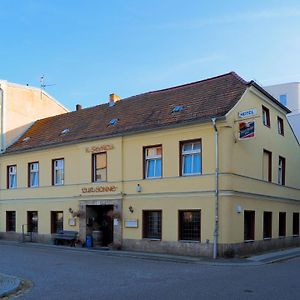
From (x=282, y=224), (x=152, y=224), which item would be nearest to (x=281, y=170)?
(x=282, y=224)

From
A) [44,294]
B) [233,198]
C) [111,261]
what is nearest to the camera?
[44,294]

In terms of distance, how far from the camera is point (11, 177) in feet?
105

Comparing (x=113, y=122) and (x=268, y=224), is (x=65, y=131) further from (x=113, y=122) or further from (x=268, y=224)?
(x=268, y=224)

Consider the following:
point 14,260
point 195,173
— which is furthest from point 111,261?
point 195,173

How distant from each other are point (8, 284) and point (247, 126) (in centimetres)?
1239

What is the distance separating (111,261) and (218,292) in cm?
854

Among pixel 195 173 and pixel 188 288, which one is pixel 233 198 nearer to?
pixel 195 173

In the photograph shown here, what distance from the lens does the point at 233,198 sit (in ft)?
67.5

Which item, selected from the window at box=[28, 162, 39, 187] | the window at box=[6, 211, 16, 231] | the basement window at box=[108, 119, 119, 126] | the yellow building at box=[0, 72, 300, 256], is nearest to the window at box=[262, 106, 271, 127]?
the yellow building at box=[0, 72, 300, 256]

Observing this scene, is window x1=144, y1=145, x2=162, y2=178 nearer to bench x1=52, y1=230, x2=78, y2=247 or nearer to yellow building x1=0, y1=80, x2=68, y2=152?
bench x1=52, y1=230, x2=78, y2=247

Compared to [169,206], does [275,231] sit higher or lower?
lower

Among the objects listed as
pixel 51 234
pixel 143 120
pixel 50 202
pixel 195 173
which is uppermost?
pixel 143 120

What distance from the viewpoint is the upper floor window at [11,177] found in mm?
31625

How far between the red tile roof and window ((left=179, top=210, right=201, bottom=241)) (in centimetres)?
421
